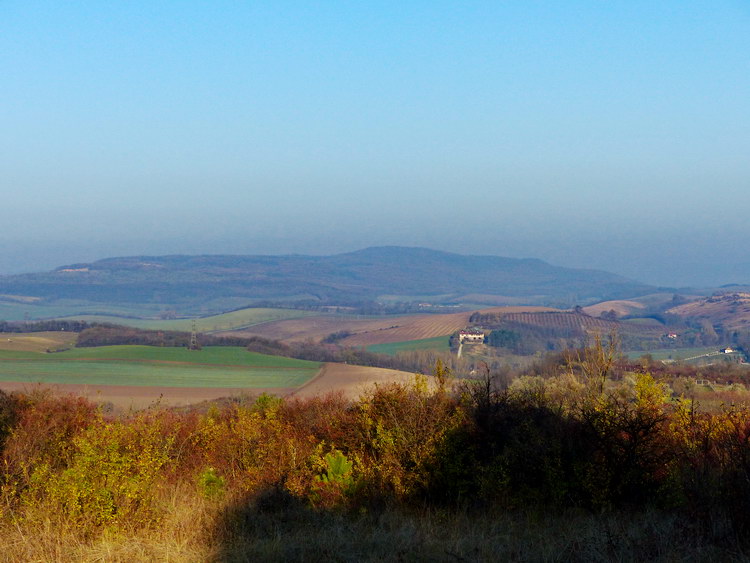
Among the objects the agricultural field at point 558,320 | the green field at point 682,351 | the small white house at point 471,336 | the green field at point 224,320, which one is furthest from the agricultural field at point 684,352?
Result: the green field at point 224,320

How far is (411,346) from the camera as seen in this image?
9738cm

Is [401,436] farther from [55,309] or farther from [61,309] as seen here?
[61,309]

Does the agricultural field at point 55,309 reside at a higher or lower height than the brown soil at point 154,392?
higher

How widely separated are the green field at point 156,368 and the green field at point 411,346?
24005mm

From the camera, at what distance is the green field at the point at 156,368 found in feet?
176

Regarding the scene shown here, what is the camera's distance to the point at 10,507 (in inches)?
Result: 315

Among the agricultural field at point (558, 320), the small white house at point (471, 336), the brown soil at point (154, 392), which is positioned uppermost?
the agricultural field at point (558, 320)

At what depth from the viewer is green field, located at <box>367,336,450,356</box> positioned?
304 ft

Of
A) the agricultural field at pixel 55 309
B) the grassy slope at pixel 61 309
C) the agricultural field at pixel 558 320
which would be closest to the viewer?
the agricultural field at pixel 558 320

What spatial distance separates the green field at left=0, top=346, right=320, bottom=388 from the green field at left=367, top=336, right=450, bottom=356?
24.0 m

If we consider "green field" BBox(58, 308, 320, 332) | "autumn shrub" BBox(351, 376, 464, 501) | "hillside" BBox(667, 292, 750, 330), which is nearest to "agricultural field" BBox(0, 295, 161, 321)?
"green field" BBox(58, 308, 320, 332)

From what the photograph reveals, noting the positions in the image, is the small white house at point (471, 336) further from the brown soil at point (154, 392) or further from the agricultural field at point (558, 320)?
the brown soil at point (154, 392)

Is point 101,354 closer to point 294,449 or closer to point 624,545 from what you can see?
point 294,449

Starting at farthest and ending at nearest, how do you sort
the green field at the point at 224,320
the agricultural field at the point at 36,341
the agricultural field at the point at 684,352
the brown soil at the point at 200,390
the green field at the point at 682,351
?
1. the green field at the point at 224,320
2. the green field at the point at 682,351
3. the agricultural field at the point at 684,352
4. the agricultural field at the point at 36,341
5. the brown soil at the point at 200,390
